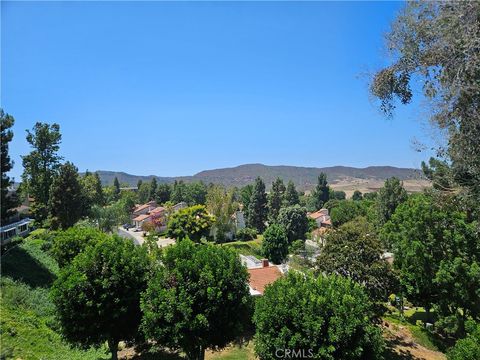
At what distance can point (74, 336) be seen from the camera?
13.8 metres

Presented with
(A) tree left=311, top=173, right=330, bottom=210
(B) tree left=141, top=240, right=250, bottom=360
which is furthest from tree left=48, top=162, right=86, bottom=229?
(A) tree left=311, top=173, right=330, bottom=210

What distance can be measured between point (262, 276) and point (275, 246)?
17.3 meters

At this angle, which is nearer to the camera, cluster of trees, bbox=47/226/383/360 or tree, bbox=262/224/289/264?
cluster of trees, bbox=47/226/383/360

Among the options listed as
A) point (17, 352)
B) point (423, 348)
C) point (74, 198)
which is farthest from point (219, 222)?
point (17, 352)

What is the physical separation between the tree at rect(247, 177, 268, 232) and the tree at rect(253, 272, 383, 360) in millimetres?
50631

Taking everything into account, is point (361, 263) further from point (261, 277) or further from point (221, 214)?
point (221, 214)

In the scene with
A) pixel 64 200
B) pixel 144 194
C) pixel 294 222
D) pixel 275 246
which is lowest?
pixel 275 246

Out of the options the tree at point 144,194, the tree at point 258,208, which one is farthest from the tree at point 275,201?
the tree at point 144,194

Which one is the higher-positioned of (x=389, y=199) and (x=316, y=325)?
(x=389, y=199)

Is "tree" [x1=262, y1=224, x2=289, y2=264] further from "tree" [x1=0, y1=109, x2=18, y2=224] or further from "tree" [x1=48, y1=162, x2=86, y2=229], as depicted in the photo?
"tree" [x1=0, y1=109, x2=18, y2=224]

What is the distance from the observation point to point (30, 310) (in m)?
17.5

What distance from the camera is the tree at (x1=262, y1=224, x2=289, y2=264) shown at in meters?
41.1

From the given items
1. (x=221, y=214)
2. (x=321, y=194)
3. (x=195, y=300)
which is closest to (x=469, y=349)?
(x=195, y=300)

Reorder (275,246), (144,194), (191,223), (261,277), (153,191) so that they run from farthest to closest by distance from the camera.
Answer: (144,194) → (153,191) → (191,223) → (275,246) → (261,277)
